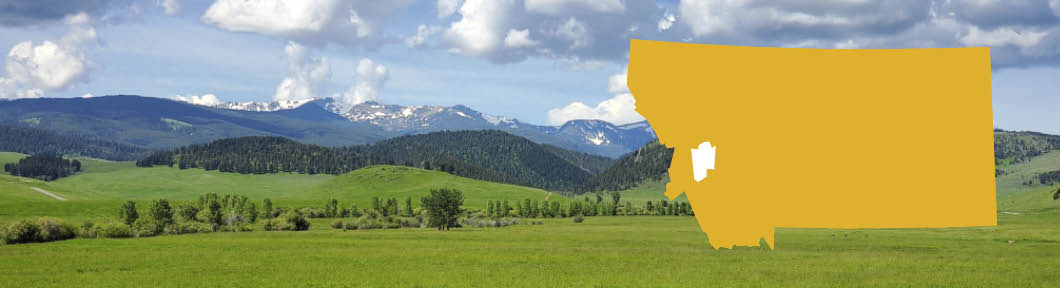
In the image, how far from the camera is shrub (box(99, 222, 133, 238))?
8456 centimetres

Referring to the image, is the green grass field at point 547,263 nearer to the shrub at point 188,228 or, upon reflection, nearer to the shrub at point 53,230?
the shrub at point 53,230

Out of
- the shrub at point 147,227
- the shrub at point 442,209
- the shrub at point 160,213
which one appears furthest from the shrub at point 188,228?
the shrub at point 442,209

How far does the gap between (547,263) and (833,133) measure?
70.0 feet

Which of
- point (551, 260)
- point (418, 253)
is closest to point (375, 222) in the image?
point (418, 253)

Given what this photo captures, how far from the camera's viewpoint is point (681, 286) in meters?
38.1

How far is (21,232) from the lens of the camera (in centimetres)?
7500

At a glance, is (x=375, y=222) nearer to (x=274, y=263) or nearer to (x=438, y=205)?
(x=438, y=205)

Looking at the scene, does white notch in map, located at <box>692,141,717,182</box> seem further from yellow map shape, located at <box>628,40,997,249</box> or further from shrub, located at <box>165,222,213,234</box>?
shrub, located at <box>165,222,213,234</box>

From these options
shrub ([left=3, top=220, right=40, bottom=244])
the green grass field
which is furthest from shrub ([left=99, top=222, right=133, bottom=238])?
the green grass field

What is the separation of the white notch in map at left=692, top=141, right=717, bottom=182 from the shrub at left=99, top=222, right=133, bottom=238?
75.6 metres

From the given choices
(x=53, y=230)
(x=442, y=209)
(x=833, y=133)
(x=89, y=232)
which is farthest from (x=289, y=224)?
(x=833, y=133)

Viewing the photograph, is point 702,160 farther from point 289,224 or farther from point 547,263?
point 289,224

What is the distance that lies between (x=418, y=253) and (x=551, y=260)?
12335 millimetres

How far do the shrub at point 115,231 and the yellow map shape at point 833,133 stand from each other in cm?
7477
